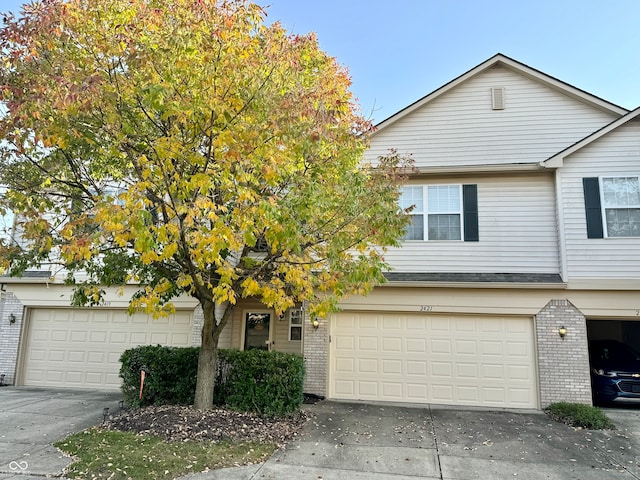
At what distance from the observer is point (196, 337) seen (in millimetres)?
11164

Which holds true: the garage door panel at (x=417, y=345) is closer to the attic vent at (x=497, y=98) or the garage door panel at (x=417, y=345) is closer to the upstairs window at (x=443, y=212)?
the upstairs window at (x=443, y=212)

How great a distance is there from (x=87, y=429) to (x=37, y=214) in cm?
374

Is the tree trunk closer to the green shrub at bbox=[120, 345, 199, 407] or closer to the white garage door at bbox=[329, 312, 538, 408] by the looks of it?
the green shrub at bbox=[120, 345, 199, 407]

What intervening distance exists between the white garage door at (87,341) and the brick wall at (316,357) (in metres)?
3.28

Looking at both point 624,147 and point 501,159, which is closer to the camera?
point 624,147

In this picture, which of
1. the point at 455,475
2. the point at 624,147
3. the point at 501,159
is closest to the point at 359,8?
the point at 501,159

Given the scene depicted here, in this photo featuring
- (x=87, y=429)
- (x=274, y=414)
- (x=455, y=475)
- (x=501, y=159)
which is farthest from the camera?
(x=501, y=159)

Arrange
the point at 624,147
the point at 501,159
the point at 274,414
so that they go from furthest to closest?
the point at 501,159
the point at 624,147
the point at 274,414

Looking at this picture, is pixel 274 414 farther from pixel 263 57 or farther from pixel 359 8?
pixel 359 8

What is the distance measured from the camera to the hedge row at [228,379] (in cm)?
815

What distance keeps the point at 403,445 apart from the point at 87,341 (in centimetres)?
918

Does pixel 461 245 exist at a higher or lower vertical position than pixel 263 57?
lower

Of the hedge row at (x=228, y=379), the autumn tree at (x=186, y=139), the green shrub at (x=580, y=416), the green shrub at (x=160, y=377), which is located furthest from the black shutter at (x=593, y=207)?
the green shrub at (x=160, y=377)

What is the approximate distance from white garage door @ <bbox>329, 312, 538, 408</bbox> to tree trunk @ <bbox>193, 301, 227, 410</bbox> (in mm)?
3410
